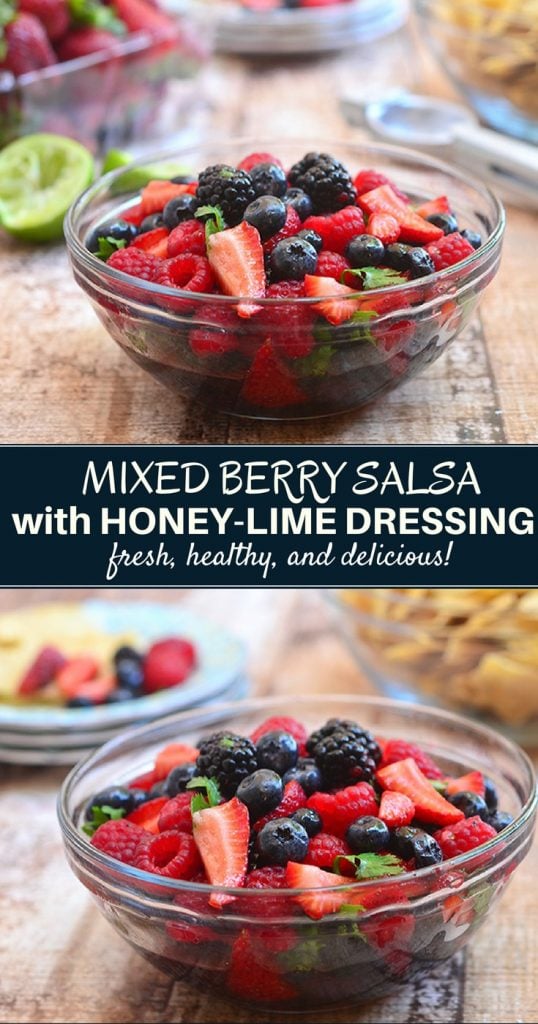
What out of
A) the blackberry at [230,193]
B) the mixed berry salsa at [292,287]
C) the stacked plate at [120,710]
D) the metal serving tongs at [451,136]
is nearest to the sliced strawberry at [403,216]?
the mixed berry salsa at [292,287]

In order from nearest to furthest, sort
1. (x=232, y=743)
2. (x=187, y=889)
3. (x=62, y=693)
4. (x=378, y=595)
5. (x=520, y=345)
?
(x=187, y=889) → (x=232, y=743) → (x=520, y=345) → (x=378, y=595) → (x=62, y=693)

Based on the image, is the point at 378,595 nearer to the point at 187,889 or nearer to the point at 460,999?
the point at 460,999

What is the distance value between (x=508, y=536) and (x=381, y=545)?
11 cm

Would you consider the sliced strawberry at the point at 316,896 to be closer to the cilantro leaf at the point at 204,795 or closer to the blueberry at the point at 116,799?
the cilantro leaf at the point at 204,795

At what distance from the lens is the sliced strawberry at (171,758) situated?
1.28 metres

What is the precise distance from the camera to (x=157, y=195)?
1.22 metres

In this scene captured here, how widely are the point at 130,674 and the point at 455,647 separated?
414 mm

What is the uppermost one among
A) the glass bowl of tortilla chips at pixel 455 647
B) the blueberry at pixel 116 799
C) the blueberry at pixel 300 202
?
the blueberry at pixel 300 202

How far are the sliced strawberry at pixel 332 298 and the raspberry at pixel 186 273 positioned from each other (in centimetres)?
8

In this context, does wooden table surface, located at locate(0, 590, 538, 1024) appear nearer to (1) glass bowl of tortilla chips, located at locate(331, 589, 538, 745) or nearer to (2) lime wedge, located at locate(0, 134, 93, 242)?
(1) glass bowl of tortilla chips, located at locate(331, 589, 538, 745)

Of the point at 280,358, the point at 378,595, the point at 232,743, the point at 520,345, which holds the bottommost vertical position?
the point at 378,595

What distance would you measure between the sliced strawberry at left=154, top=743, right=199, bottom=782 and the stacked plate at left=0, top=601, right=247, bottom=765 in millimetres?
320

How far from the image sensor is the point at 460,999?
1183 mm

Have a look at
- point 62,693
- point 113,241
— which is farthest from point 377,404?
point 62,693
